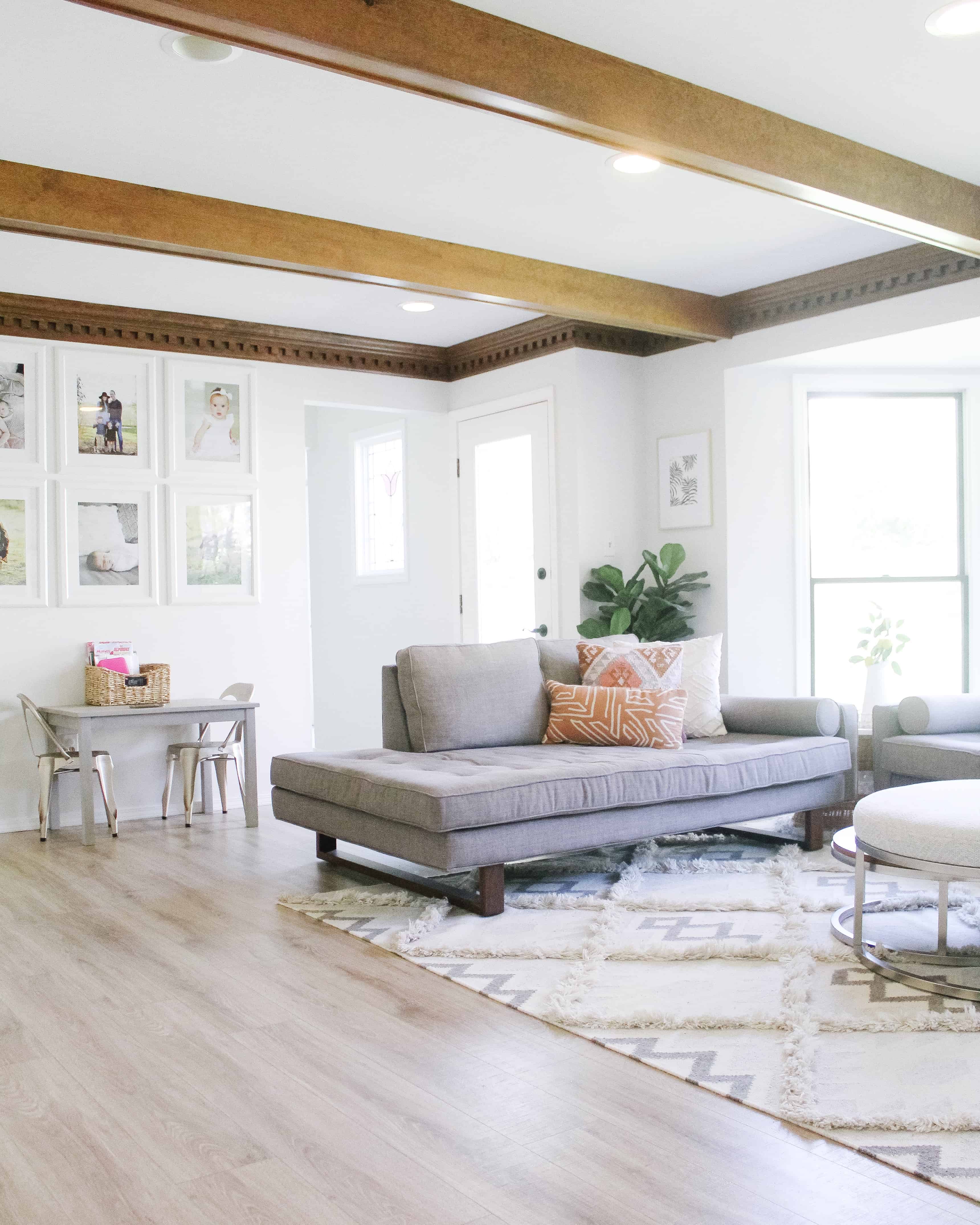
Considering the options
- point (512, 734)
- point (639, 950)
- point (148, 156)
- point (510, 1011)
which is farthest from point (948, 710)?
point (148, 156)

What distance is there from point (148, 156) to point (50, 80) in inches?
21.8

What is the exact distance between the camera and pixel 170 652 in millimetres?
5812

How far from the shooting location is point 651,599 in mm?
5922

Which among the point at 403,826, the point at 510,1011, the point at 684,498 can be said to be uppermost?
the point at 684,498

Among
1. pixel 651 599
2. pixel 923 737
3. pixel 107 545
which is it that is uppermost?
pixel 107 545

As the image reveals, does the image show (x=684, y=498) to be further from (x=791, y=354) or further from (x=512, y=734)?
(x=512, y=734)

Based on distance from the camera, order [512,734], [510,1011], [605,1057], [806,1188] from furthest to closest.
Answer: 1. [512,734]
2. [510,1011]
3. [605,1057]
4. [806,1188]

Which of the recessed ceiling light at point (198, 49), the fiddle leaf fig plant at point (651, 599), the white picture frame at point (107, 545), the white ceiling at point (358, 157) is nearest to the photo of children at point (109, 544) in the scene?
the white picture frame at point (107, 545)

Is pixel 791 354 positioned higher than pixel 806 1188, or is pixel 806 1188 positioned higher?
pixel 791 354

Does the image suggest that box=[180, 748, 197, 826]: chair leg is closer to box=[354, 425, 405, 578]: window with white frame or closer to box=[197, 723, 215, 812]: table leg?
box=[197, 723, 215, 812]: table leg

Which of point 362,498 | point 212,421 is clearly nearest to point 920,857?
point 212,421

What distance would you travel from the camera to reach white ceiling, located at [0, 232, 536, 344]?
15.7 feet

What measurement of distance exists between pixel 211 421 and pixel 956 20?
4.08 m

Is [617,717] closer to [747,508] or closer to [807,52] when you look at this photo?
[747,508]
